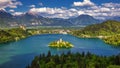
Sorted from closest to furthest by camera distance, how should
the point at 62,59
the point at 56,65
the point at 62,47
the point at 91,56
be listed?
the point at 56,65 → the point at 62,59 → the point at 91,56 → the point at 62,47

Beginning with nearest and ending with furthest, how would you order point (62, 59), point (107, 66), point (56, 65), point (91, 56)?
point (107, 66) → point (56, 65) → point (62, 59) → point (91, 56)

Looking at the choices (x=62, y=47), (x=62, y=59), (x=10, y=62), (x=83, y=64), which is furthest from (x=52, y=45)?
(x=83, y=64)

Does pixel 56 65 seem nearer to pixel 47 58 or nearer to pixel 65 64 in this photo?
pixel 65 64

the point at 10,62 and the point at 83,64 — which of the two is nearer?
the point at 83,64

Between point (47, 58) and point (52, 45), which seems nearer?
point (47, 58)

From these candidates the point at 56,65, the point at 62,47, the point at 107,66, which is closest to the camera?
the point at 107,66

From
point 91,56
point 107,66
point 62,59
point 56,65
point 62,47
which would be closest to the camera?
point 107,66

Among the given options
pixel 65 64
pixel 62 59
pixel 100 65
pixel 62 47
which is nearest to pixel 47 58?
pixel 62 59

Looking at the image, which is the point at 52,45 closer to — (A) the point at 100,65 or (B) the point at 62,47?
(B) the point at 62,47
